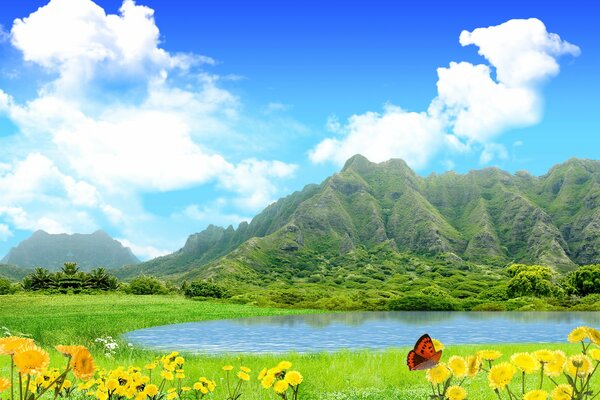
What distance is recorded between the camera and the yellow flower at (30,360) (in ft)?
8.88

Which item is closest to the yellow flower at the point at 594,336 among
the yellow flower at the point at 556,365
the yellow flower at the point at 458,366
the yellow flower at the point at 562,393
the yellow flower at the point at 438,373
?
the yellow flower at the point at 556,365

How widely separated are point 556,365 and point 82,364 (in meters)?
3.59

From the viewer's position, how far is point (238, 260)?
19800cm

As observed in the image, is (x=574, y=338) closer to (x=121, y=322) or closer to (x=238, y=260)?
(x=121, y=322)

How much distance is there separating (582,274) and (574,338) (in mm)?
95811

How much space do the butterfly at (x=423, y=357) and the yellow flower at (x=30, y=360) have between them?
2733mm

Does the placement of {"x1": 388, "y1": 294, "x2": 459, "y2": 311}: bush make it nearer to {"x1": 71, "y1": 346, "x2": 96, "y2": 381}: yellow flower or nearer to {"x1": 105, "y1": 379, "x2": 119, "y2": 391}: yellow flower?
{"x1": 105, "y1": 379, "x2": 119, "y2": 391}: yellow flower

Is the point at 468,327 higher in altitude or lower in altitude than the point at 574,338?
lower

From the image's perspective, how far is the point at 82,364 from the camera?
120 inches

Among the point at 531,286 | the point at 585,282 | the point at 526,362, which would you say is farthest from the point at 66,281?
the point at 526,362

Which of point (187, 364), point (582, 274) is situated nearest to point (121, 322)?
point (187, 364)

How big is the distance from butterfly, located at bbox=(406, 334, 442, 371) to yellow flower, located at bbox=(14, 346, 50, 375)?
2733 mm

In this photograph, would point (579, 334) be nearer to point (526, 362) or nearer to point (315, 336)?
point (526, 362)

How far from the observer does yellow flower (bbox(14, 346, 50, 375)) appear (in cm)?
271
